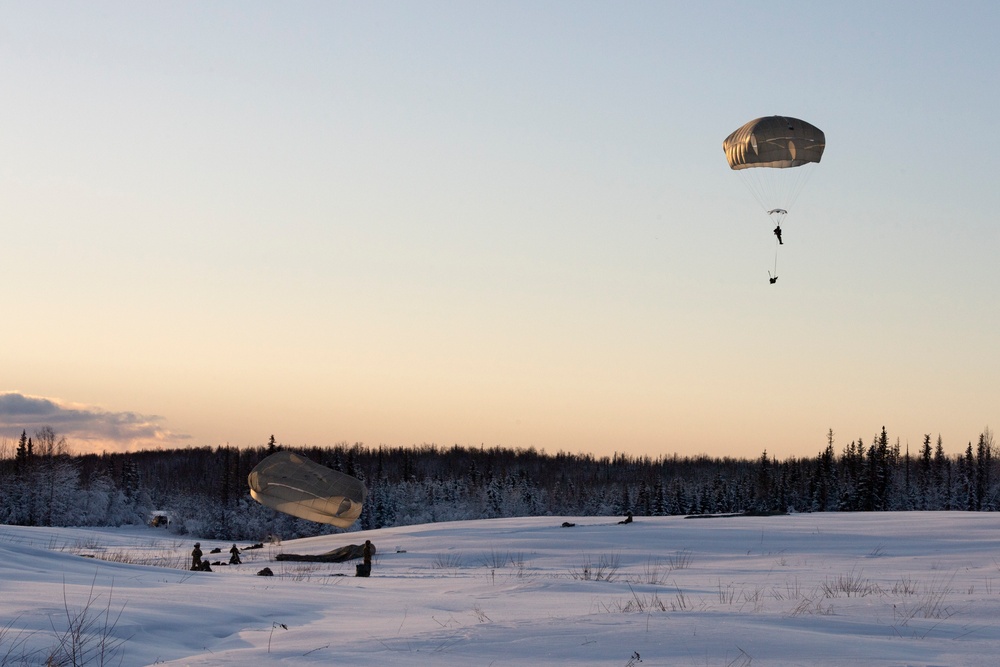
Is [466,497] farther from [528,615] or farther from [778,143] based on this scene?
[528,615]

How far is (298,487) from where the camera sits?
3800cm

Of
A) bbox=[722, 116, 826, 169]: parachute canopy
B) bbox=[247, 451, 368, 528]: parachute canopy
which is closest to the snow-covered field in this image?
bbox=[722, 116, 826, 169]: parachute canopy

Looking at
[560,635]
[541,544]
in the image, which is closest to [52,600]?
[560,635]

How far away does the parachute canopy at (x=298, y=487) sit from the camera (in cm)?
3800

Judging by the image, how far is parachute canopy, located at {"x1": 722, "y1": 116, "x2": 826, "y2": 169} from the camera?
26797 millimetres

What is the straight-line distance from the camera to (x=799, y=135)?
26.9 meters

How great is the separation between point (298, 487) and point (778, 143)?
2196 centimetres

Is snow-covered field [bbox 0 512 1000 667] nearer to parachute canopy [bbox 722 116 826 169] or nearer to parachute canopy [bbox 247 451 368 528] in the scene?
parachute canopy [bbox 722 116 826 169]

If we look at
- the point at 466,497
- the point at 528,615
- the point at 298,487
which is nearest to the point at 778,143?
the point at 528,615

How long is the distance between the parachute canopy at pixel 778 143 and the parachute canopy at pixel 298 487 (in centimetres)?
1991

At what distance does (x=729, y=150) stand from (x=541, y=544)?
40.2 feet

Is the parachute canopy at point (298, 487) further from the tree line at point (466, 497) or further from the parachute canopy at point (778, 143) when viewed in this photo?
the tree line at point (466, 497)

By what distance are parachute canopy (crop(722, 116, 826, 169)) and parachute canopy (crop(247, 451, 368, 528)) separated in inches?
784

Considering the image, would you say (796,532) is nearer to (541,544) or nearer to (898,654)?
(541,544)
